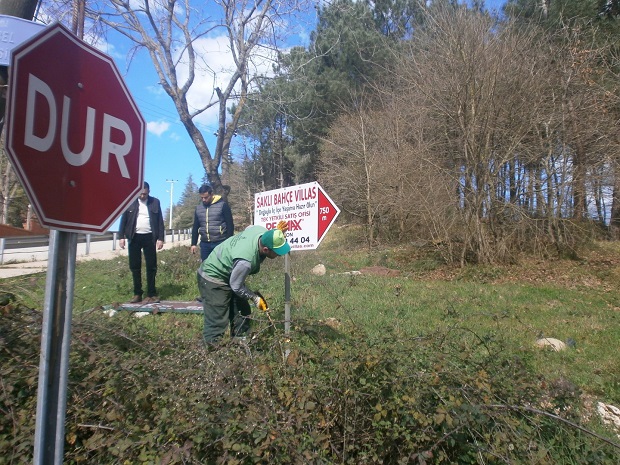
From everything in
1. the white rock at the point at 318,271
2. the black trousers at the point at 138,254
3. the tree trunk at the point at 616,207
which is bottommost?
the white rock at the point at 318,271

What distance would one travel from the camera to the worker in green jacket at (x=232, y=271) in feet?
14.0

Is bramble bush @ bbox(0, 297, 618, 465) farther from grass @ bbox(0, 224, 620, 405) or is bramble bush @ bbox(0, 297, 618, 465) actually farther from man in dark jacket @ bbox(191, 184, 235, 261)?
man in dark jacket @ bbox(191, 184, 235, 261)

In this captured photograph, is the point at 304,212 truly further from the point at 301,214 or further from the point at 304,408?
the point at 304,408

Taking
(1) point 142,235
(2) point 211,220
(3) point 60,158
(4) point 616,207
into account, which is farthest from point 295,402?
(4) point 616,207

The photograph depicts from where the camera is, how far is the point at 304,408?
2.49m

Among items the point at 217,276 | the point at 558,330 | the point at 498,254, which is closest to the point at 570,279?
the point at 498,254

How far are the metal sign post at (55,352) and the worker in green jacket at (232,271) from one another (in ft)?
8.44

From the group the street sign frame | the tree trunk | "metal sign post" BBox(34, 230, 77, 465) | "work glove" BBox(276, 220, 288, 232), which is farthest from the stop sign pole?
the tree trunk

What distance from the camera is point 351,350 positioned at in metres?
2.93

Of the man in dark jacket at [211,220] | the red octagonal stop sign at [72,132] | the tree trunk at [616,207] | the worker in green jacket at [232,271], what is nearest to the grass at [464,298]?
the worker in green jacket at [232,271]

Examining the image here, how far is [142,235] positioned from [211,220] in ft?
3.53

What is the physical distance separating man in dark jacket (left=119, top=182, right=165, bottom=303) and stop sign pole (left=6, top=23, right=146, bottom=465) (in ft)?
16.6

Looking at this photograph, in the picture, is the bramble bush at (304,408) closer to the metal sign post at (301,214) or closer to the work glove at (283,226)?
the metal sign post at (301,214)

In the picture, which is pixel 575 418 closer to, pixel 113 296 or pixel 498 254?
pixel 113 296
